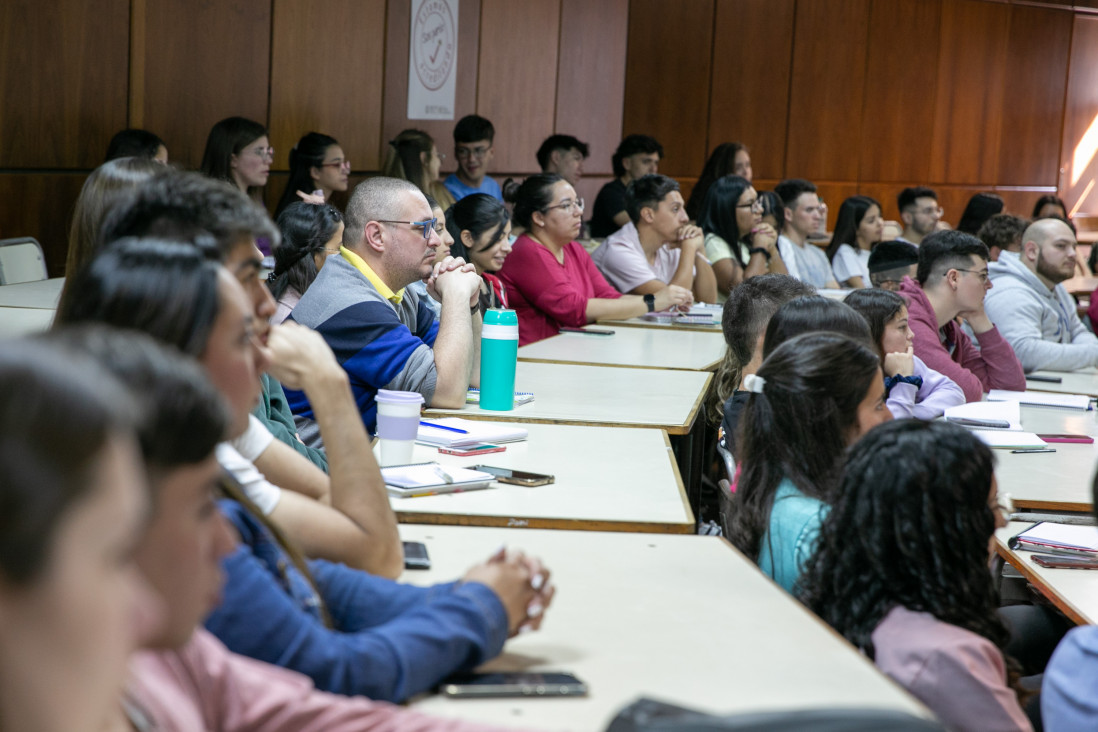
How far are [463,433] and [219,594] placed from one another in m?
1.55

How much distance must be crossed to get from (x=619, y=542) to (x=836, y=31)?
9.22m

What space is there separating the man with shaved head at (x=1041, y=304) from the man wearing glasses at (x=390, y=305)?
102 inches

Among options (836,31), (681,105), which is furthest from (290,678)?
(836,31)

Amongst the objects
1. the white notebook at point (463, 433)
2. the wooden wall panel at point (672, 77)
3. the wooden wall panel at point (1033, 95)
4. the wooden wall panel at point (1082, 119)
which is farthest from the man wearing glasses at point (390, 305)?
the wooden wall panel at point (1082, 119)

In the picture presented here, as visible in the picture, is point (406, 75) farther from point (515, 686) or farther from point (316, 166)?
point (515, 686)

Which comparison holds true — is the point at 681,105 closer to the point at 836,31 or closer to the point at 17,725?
the point at 836,31

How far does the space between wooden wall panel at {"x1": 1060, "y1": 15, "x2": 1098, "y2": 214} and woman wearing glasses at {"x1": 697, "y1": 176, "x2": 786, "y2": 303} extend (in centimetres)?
730

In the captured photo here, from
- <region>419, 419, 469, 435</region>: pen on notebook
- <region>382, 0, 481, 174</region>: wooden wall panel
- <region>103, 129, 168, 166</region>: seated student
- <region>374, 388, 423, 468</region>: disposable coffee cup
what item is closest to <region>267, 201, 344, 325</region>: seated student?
<region>419, 419, 469, 435</region>: pen on notebook

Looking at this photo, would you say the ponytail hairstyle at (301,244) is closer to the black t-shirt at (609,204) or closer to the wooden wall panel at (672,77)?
the black t-shirt at (609,204)

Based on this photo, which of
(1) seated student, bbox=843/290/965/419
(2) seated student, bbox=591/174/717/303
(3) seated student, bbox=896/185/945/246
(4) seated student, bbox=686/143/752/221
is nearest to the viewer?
(1) seated student, bbox=843/290/965/419

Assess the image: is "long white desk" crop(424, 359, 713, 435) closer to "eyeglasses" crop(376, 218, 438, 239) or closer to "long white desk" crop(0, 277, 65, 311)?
"eyeglasses" crop(376, 218, 438, 239)

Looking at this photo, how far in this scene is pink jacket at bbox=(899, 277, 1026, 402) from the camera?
13.2ft

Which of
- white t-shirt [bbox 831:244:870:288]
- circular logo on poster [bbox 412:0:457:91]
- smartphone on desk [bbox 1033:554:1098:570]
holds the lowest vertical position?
smartphone on desk [bbox 1033:554:1098:570]

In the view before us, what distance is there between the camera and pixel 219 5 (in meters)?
5.36
